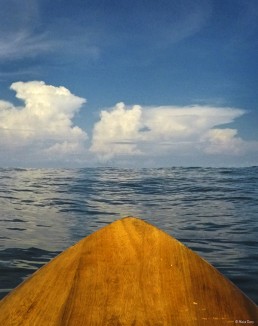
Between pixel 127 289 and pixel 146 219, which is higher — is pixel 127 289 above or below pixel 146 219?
above

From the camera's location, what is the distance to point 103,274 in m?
2.06

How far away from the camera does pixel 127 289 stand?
6.32ft

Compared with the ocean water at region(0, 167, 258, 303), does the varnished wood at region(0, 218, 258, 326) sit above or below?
above

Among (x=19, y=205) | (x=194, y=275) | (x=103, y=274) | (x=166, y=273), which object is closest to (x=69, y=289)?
(x=103, y=274)

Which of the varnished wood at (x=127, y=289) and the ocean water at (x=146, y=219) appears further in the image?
the ocean water at (x=146, y=219)

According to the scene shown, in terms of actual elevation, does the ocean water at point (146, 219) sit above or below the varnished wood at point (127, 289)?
below

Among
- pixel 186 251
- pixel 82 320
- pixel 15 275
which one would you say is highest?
pixel 186 251

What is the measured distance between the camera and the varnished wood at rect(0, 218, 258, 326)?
170 cm

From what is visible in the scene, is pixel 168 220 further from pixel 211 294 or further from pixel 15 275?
pixel 211 294

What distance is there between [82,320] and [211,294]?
732mm

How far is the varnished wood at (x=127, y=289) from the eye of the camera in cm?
170

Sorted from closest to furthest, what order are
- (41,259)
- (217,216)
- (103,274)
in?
(103,274) < (41,259) < (217,216)

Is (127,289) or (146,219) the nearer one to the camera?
(127,289)

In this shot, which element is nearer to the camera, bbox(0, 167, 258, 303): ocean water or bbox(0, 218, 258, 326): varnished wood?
bbox(0, 218, 258, 326): varnished wood
